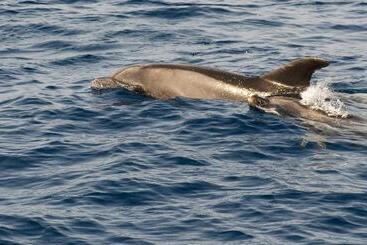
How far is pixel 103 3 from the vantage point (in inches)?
1339

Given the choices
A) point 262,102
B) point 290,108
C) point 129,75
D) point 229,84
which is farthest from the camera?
point 129,75

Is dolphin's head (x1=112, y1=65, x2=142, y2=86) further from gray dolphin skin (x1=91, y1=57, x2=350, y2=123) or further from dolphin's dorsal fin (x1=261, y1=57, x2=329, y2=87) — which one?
dolphin's dorsal fin (x1=261, y1=57, x2=329, y2=87)

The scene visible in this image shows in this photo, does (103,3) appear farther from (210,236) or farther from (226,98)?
(210,236)

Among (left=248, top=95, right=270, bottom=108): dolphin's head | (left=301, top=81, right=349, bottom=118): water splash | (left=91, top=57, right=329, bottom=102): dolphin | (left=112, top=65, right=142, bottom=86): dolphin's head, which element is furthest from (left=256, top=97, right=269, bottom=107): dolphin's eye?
(left=112, top=65, right=142, bottom=86): dolphin's head

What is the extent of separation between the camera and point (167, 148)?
18078 millimetres

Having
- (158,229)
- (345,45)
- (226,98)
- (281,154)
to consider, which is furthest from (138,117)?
(345,45)

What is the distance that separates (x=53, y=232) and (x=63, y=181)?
234 cm

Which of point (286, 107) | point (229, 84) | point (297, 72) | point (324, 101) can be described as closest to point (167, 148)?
point (286, 107)

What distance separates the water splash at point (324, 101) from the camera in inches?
784

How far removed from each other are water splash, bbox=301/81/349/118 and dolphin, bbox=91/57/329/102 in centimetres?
25

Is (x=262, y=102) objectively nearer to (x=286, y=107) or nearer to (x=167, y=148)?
(x=286, y=107)

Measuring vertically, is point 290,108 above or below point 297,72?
below

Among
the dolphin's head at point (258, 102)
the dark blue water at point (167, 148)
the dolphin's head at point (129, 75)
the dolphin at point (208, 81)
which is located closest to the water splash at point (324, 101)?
the dolphin at point (208, 81)

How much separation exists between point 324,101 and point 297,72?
0.88 meters
